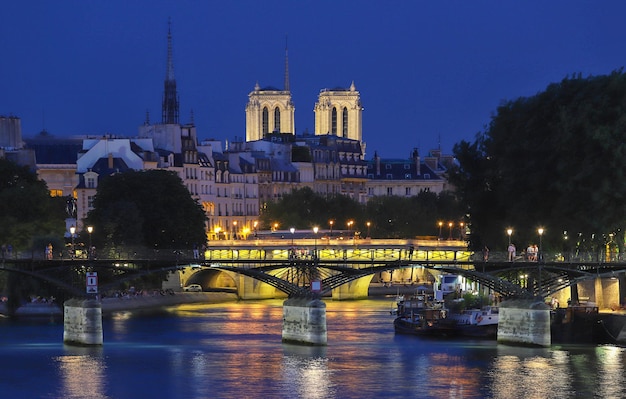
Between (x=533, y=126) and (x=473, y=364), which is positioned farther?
(x=533, y=126)

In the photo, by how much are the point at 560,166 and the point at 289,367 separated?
21.3 m

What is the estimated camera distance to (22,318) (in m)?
110

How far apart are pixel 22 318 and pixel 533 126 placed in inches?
1110

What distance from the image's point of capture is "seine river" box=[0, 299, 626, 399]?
2908 inches

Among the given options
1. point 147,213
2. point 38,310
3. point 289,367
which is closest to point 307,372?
point 289,367

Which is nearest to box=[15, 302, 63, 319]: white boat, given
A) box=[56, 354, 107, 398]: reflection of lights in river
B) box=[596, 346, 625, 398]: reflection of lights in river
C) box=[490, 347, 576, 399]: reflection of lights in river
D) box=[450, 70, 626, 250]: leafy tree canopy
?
box=[450, 70, 626, 250]: leafy tree canopy

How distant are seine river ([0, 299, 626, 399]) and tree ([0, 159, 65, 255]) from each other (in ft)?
56.9

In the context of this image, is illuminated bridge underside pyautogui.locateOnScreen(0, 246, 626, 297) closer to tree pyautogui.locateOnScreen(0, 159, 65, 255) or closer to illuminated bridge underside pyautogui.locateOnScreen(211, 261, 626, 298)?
illuminated bridge underside pyautogui.locateOnScreen(211, 261, 626, 298)

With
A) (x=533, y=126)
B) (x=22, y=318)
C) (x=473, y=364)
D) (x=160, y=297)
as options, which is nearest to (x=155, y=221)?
(x=160, y=297)

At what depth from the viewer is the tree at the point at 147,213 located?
124 meters

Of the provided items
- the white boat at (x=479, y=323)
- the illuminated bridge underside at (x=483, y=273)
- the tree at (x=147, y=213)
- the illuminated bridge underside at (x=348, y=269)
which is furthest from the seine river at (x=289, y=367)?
the tree at (x=147, y=213)

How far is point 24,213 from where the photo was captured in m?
124

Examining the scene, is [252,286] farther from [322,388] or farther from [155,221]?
[322,388]

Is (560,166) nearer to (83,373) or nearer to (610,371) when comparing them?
(610,371)
